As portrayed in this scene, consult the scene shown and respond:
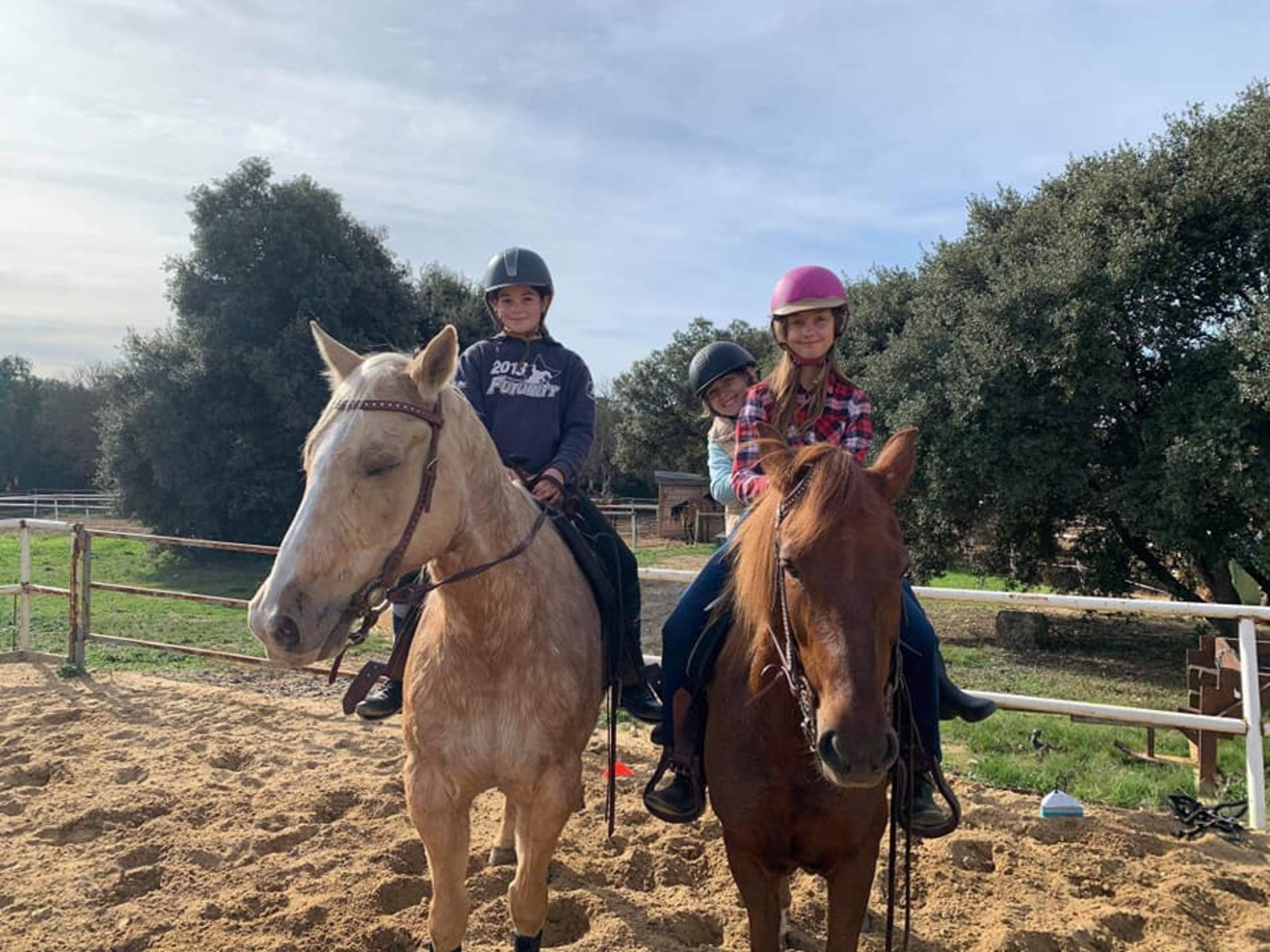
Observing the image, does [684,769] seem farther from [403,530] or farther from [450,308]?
[450,308]

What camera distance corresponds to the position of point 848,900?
248 cm

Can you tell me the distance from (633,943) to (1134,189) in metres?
12.7

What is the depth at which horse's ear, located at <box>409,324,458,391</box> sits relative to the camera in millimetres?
2295

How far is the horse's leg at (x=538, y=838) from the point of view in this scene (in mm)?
2723

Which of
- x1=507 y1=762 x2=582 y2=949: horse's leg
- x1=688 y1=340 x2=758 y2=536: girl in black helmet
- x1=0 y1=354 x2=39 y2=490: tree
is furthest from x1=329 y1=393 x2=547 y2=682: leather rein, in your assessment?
x1=0 y1=354 x2=39 y2=490: tree

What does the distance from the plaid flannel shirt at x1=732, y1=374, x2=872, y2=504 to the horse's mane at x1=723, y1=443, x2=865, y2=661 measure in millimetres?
353

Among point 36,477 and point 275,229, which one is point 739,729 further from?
point 36,477

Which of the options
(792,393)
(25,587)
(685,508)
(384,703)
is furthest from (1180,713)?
(685,508)

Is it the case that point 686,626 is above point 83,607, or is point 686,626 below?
above

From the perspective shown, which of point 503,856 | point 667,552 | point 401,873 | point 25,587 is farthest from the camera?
point 667,552

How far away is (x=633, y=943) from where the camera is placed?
130 inches

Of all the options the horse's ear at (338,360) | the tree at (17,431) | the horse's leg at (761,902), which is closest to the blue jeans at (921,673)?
the horse's leg at (761,902)

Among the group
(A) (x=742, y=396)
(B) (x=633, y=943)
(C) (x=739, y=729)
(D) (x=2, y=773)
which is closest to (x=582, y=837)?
(B) (x=633, y=943)

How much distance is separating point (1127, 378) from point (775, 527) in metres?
11.8
